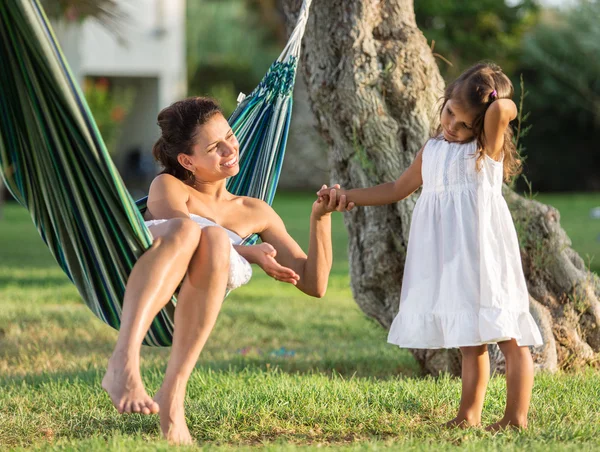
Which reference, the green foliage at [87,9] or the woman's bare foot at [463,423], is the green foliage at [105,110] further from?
the woman's bare foot at [463,423]

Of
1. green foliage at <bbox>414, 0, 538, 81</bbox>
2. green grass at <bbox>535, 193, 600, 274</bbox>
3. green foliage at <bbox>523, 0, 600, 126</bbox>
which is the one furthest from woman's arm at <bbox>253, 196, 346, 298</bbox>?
green foliage at <bbox>414, 0, 538, 81</bbox>

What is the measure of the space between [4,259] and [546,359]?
6261 millimetres

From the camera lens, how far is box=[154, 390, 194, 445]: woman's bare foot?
2.46 meters

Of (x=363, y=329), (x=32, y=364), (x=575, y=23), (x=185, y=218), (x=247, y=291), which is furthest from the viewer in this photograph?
(x=575, y=23)

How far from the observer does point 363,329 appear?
5.41m

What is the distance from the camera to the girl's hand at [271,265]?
259 centimetres

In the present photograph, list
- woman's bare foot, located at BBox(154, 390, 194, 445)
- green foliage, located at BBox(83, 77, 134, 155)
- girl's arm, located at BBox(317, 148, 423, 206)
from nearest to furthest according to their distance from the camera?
woman's bare foot, located at BBox(154, 390, 194, 445), girl's arm, located at BBox(317, 148, 423, 206), green foliage, located at BBox(83, 77, 134, 155)

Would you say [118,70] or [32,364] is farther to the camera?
[118,70]

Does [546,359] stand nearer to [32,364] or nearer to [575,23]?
[32,364]

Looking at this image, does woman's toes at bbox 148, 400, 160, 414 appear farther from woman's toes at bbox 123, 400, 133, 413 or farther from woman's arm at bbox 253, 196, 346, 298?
woman's arm at bbox 253, 196, 346, 298

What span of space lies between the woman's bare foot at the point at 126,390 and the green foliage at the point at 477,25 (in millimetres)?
16816

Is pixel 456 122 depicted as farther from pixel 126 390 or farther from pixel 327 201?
pixel 126 390

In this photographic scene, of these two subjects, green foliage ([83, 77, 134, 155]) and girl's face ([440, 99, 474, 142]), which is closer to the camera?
girl's face ([440, 99, 474, 142])

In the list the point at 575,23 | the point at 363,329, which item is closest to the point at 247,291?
the point at 363,329
